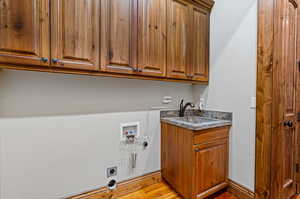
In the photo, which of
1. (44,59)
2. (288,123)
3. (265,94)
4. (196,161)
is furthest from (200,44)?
(44,59)

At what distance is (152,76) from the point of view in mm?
1560

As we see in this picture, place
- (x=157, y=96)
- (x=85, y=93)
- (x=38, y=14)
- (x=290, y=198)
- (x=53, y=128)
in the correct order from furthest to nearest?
(x=157, y=96), (x=290, y=198), (x=85, y=93), (x=53, y=128), (x=38, y=14)

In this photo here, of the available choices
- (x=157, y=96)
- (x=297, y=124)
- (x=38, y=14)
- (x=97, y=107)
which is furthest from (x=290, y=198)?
(x=38, y=14)

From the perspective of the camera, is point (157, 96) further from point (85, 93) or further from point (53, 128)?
point (53, 128)

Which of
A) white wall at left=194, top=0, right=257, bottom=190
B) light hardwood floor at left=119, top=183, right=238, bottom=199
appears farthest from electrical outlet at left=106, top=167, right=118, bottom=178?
white wall at left=194, top=0, right=257, bottom=190

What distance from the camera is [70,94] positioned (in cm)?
139

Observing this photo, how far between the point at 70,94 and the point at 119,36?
73 centimetres

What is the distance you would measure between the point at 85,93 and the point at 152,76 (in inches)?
28.5

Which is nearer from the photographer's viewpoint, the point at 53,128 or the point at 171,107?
the point at 53,128

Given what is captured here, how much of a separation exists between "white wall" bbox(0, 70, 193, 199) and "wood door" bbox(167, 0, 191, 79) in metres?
0.45

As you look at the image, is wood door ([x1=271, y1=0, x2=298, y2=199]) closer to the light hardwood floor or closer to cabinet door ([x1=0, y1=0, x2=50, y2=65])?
the light hardwood floor

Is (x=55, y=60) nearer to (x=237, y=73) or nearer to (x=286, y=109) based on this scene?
(x=237, y=73)

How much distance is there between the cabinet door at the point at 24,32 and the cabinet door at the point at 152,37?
2.60 ft

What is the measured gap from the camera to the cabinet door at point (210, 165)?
1.45m
